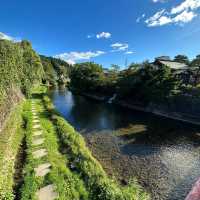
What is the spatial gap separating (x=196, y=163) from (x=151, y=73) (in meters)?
17.5

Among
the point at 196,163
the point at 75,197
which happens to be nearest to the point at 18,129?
the point at 75,197

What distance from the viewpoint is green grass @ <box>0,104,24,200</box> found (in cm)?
696

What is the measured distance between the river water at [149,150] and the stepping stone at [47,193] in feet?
12.8

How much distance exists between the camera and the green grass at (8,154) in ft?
22.8

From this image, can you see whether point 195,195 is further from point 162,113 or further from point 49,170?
point 162,113

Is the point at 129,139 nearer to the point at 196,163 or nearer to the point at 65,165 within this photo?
the point at 196,163

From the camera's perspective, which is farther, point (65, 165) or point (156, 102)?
point (156, 102)

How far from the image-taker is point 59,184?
25.1 feet

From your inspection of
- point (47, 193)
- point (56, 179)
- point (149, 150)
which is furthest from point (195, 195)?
point (47, 193)

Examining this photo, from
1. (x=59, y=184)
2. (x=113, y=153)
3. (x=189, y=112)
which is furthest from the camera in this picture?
(x=189, y=112)

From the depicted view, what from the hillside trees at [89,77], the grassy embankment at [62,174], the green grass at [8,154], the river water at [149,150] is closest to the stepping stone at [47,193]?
the grassy embankment at [62,174]

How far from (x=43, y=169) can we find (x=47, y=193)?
5.75 ft

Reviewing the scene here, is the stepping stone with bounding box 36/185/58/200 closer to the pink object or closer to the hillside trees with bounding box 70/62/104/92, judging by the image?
the pink object

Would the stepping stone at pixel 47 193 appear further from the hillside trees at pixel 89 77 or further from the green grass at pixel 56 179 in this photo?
the hillside trees at pixel 89 77
